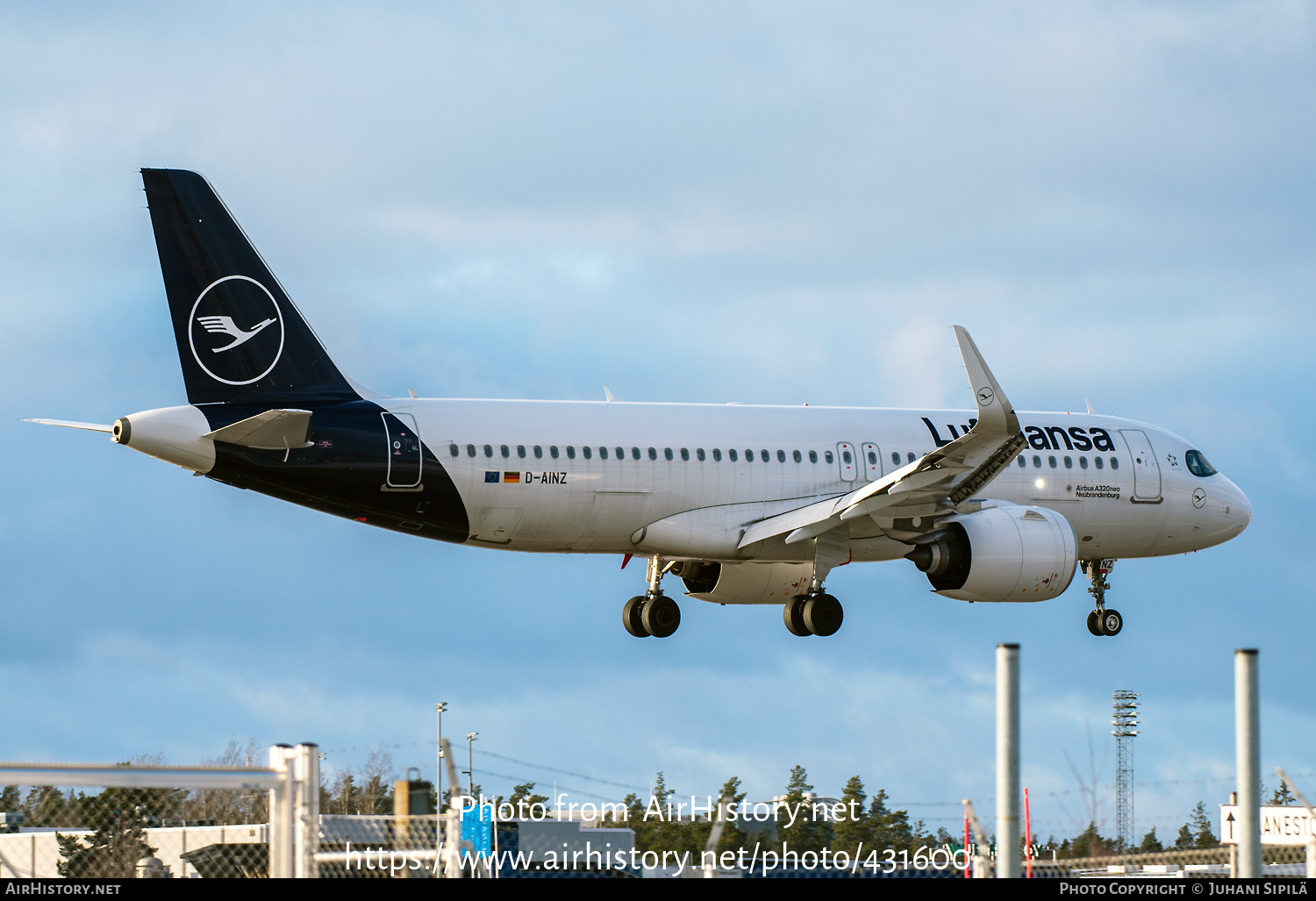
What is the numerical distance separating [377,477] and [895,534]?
9969mm

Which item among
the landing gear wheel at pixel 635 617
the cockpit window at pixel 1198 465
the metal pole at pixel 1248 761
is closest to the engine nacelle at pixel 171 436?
the landing gear wheel at pixel 635 617

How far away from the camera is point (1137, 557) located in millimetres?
36000

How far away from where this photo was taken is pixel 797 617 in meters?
32.3

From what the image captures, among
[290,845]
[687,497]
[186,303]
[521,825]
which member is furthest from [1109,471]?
[290,845]

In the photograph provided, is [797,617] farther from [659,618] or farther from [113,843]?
[113,843]

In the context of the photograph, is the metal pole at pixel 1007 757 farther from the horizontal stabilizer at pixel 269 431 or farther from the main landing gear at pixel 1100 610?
the main landing gear at pixel 1100 610

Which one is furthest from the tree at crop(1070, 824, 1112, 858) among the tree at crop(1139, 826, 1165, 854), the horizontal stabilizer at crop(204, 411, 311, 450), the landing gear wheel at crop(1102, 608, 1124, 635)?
the horizontal stabilizer at crop(204, 411, 311, 450)

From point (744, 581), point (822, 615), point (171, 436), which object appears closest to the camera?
point (171, 436)

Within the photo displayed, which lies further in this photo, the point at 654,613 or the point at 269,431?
the point at 654,613

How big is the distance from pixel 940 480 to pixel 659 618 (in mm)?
6768

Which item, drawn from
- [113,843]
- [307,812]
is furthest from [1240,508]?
[307,812]

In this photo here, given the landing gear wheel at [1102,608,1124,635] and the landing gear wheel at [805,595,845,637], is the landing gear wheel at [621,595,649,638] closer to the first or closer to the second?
the landing gear wheel at [805,595,845,637]

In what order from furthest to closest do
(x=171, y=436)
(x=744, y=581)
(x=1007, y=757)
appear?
(x=744, y=581) → (x=171, y=436) → (x=1007, y=757)
